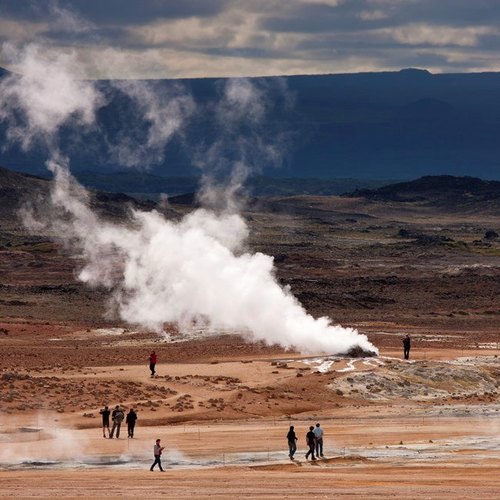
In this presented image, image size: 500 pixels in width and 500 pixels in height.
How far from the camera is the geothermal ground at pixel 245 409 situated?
3919cm

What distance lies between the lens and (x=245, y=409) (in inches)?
2146

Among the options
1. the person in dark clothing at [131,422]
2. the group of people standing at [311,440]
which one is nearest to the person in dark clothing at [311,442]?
the group of people standing at [311,440]

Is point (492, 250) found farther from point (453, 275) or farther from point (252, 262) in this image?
point (252, 262)

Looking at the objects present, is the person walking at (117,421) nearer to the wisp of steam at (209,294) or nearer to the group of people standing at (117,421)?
the group of people standing at (117,421)

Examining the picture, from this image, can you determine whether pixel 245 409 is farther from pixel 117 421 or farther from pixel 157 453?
pixel 157 453

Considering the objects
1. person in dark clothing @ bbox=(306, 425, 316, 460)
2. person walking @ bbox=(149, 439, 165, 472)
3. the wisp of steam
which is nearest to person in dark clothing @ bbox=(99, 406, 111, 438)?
person walking @ bbox=(149, 439, 165, 472)

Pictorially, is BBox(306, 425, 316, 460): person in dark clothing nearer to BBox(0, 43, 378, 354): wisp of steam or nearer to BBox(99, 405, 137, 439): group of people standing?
BBox(99, 405, 137, 439): group of people standing

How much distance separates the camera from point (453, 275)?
429ft

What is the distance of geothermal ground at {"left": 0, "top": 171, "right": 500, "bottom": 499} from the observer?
39188mm

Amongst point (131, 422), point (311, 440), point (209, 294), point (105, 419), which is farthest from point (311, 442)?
point (209, 294)

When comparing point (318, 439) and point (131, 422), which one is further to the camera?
point (131, 422)

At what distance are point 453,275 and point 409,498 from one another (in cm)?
9620

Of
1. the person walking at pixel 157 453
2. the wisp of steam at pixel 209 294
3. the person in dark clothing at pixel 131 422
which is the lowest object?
the person walking at pixel 157 453

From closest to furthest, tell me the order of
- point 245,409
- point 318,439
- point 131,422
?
point 318,439 < point 131,422 < point 245,409
